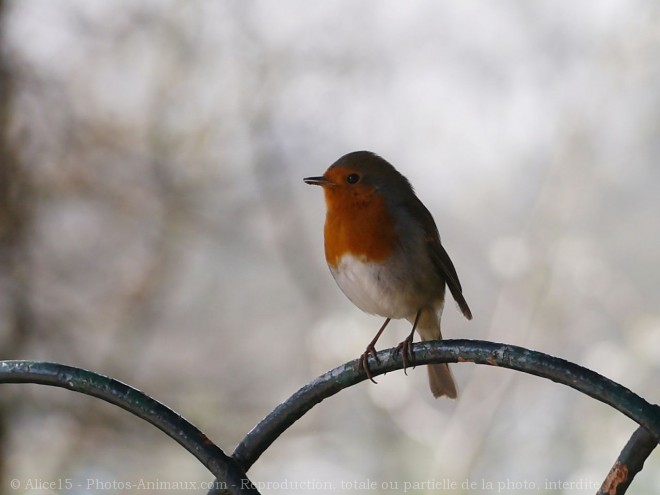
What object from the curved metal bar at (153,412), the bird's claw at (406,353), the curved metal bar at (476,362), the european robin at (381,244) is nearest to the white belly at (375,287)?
the european robin at (381,244)

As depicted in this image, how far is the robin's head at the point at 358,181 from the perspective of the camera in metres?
2.35

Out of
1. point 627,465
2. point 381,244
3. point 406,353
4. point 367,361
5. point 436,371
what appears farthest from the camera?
point 436,371

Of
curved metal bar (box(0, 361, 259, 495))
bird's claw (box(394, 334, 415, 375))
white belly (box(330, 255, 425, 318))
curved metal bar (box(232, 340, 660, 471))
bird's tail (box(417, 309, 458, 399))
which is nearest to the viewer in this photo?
curved metal bar (box(232, 340, 660, 471))

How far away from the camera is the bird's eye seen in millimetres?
2369

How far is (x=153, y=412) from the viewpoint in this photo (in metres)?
1.33

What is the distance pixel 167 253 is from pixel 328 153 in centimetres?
100

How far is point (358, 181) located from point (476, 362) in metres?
1.13

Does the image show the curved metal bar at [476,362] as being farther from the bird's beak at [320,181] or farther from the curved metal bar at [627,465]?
the bird's beak at [320,181]

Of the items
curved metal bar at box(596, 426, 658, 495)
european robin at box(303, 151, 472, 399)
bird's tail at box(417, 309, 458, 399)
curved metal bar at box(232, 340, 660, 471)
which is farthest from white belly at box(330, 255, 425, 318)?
curved metal bar at box(596, 426, 658, 495)

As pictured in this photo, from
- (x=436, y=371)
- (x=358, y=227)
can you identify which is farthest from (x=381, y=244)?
(x=436, y=371)

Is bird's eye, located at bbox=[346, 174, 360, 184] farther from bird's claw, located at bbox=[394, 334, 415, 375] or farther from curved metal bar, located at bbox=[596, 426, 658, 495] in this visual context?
curved metal bar, located at bbox=[596, 426, 658, 495]

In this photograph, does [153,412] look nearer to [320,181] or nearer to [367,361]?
[367,361]

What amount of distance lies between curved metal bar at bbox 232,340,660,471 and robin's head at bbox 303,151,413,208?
2.55 feet

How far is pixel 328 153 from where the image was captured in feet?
15.8
